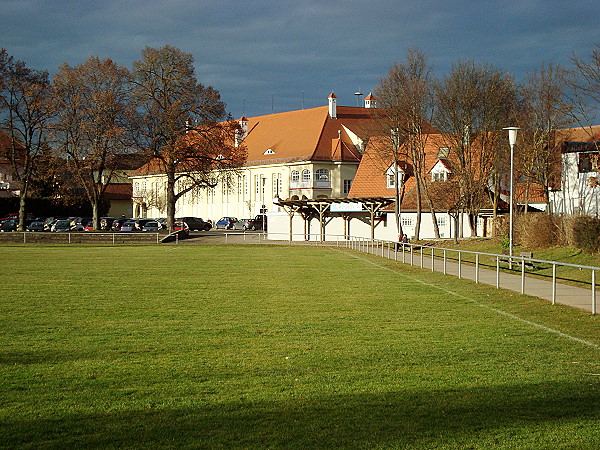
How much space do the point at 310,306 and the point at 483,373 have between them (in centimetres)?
764

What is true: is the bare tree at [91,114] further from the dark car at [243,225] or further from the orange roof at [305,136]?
the orange roof at [305,136]

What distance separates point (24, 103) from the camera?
62.8 metres

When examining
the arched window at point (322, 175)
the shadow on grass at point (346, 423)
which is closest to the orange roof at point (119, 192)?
the arched window at point (322, 175)

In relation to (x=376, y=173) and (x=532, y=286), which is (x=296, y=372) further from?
(x=376, y=173)

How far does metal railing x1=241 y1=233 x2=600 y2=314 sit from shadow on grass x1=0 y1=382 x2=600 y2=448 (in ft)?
26.5

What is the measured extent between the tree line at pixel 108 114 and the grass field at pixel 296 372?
4542cm

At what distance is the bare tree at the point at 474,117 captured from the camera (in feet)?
164

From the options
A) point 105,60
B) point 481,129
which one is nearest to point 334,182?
point 105,60

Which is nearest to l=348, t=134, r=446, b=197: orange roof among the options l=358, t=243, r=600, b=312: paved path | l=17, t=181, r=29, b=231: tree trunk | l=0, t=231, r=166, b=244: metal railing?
l=0, t=231, r=166, b=244: metal railing

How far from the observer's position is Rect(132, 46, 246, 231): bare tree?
63000 mm

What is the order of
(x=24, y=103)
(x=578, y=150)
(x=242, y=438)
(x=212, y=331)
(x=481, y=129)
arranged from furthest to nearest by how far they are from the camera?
(x=24, y=103) → (x=481, y=129) → (x=578, y=150) → (x=212, y=331) → (x=242, y=438)

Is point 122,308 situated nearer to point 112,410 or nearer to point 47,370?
point 47,370

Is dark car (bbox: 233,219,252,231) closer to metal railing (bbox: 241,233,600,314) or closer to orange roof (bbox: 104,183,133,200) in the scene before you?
metal railing (bbox: 241,233,600,314)

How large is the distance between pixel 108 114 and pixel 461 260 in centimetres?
3774
